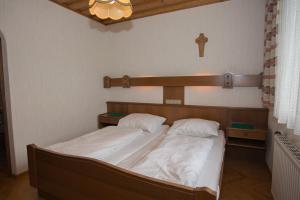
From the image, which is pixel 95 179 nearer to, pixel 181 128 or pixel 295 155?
pixel 181 128

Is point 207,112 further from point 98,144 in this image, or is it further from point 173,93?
point 98,144

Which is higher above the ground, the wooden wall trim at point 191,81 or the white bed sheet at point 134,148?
the wooden wall trim at point 191,81

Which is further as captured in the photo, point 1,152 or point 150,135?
point 1,152

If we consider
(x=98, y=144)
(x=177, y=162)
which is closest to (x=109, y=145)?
(x=98, y=144)

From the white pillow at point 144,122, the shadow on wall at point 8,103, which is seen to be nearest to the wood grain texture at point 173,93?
the white pillow at point 144,122

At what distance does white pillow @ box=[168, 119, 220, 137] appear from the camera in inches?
90.8

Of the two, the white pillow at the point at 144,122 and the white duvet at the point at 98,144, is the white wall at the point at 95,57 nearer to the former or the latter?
the white pillow at the point at 144,122

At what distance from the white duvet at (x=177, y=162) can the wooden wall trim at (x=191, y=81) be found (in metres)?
1.10

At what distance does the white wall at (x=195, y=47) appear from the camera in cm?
253

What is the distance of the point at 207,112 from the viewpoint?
279 centimetres

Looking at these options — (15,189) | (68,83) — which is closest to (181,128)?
(68,83)

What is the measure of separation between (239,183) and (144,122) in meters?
1.52

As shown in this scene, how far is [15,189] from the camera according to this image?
1984mm

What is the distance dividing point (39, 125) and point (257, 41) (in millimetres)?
3457
